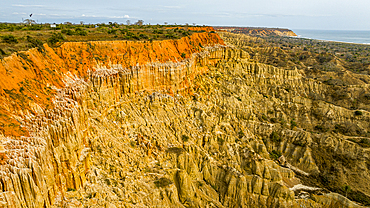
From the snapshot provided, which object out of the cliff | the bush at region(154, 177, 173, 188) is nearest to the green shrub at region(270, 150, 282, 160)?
the cliff

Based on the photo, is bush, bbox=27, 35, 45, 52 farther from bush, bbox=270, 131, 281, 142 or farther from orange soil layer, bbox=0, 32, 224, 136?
bush, bbox=270, 131, 281, 142

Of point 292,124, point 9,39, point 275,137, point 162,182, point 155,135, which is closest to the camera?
point 9,39

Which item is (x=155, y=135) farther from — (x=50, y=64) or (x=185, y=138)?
(x=50, y=64)

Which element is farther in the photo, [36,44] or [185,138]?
[185,138]

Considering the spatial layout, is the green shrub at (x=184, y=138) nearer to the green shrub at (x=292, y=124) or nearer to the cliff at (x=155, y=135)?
the cliff at (x=155, y=135)

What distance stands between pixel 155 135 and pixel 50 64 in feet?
50.8

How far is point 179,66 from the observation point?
1430 inches

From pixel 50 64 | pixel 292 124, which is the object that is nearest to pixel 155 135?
pixel 50 64

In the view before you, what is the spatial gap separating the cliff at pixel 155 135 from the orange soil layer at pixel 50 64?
13cm

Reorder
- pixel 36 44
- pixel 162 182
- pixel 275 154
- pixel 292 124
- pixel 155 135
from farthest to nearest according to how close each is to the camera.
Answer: pixel 292 124 → pixel 275 154 → pixel 155 135 → pixel 162 182 → pixel 36 44

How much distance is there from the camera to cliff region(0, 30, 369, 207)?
19.1m

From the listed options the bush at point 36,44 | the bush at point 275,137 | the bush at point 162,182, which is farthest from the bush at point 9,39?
the bush at point 275,137

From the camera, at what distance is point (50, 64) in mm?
24859

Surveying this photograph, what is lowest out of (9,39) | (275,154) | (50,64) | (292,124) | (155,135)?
(275,154)
